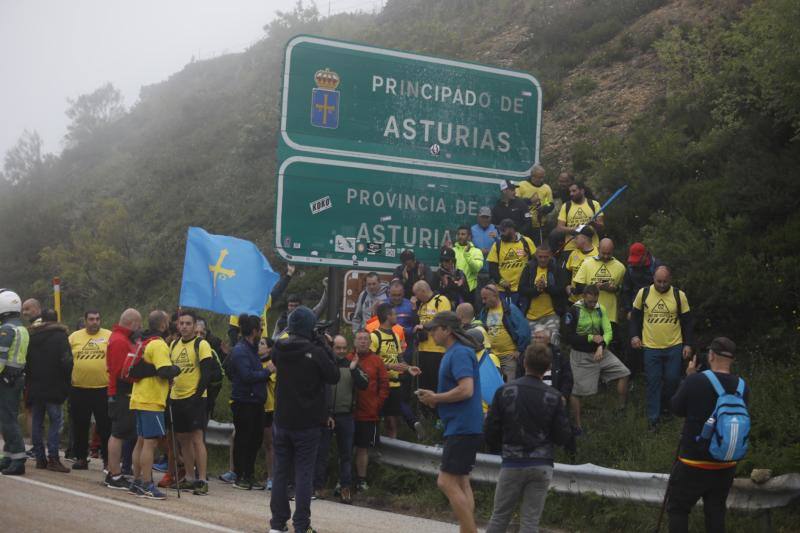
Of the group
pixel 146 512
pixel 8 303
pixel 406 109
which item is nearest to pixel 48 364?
pixel 8 303

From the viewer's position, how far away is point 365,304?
14281 millimetres

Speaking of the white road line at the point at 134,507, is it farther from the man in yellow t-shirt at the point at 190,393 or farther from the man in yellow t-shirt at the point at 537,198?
the man in yellow t-shirt at the point at 537,198

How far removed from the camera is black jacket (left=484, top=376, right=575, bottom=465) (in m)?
7.48

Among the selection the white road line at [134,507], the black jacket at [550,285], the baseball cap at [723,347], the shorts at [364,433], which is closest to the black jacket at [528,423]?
the baseball cap at [723,347]

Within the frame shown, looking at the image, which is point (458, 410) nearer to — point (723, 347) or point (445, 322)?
point (445, 322)

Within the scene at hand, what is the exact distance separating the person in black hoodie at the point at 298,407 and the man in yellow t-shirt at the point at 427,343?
4052 millimetres

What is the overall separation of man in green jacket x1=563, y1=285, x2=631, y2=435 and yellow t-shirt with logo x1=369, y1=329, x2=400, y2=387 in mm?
2119

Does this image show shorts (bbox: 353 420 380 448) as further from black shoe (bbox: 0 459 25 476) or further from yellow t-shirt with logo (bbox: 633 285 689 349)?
black shoe (bbox: 0 459 25 476)

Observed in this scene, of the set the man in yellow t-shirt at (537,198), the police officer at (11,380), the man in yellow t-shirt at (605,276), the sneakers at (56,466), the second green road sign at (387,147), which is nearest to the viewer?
the police officer at (11,380)

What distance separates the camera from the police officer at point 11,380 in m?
12.3

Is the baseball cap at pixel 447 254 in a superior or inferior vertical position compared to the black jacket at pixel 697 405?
superior

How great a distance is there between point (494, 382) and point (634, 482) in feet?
5.38

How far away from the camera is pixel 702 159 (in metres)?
17.4

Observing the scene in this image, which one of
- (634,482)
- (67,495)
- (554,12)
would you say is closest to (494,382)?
(634,482)
